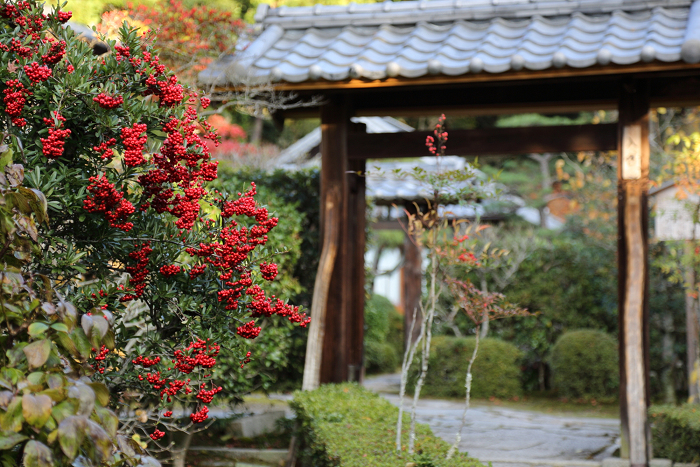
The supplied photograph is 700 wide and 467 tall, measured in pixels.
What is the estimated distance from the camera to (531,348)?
32.1 ft

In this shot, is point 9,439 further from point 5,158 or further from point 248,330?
point 248,330

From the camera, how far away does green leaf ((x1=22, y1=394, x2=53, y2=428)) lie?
4.75 feet

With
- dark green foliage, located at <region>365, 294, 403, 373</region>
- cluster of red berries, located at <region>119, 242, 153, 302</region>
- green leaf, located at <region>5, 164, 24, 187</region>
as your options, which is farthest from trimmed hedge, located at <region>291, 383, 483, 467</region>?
dark green foliage, located at <region>365, 294, 403, 373</region>

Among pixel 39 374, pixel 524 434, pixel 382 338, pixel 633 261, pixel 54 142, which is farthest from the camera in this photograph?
pixel 382 338

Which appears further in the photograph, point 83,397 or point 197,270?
point 197,270

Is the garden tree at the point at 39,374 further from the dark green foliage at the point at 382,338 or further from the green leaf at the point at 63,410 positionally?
the dark green foliage at the point at 382,338

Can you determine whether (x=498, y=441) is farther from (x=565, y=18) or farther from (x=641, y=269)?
(x=565, y=18)

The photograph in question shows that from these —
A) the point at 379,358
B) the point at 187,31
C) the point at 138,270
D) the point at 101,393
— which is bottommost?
the point at 379,358

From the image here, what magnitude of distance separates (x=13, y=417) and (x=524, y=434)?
5.79 metres

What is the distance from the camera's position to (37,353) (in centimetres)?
154

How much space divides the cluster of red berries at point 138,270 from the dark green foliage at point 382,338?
27.8 feet

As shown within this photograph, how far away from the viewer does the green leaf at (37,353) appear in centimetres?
153

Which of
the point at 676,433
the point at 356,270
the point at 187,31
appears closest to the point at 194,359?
the point at 356,270

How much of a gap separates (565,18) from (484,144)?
1.19m
